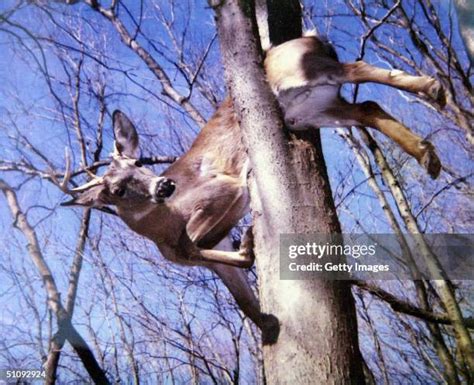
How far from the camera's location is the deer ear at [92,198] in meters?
2.54

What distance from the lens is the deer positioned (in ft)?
6.77

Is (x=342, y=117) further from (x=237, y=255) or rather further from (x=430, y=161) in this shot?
(x=237, y=255)

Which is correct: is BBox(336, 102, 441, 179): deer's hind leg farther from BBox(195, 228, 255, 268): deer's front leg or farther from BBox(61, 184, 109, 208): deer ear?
BBox(61, 184, 109, 208): deer ear

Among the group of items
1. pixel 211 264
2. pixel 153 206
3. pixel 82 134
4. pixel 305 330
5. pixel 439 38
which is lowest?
pixel 305 330

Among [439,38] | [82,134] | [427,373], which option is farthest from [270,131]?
[427,373]

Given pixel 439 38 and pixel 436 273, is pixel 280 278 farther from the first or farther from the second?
pixel 439 38

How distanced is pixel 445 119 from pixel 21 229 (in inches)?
132

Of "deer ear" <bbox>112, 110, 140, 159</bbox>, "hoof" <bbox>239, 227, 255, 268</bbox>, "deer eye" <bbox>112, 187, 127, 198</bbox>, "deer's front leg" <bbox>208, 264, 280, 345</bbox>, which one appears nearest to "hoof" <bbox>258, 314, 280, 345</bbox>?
"hoof" <bbox>239, 227, 255, 268</bbox>

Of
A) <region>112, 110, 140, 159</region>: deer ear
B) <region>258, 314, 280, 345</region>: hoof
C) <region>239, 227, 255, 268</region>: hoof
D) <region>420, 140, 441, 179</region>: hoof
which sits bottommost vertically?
<region>258, 314, 280, 345</region>: hoof

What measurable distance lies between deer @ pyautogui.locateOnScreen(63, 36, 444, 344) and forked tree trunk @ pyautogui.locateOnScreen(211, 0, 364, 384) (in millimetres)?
102

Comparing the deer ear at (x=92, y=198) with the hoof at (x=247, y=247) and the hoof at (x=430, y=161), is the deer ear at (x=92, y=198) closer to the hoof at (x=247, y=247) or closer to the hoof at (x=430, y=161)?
the hoof at (x=247, y=247)

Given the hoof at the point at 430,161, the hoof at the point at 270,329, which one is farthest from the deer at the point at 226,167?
the hoof at the point at 270,329

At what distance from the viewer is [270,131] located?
6.20ft

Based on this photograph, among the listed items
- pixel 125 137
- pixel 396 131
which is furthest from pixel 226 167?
pixel 396 131
